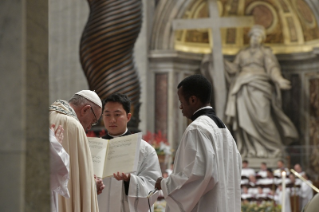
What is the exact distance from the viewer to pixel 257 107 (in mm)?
13781

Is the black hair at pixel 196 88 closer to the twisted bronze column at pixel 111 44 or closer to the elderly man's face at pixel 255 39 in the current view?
the twisted bronze column at pixel 111 44

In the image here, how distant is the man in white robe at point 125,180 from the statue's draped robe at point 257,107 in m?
9.32

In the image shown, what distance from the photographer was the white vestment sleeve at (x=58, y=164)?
311 centimetres

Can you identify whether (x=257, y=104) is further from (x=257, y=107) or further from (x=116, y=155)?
(x=116, y=155)

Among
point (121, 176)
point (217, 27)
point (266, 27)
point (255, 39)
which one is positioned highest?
point (266, 27)

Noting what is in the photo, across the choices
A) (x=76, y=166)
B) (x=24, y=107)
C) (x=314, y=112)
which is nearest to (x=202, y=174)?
(x=76, y=166)

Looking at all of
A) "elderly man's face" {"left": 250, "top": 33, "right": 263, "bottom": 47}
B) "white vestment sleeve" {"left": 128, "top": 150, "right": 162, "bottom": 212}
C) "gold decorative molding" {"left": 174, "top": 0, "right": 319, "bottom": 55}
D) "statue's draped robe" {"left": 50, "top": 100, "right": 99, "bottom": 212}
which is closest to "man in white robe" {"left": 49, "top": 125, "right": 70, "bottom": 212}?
"statue's draped robe" {"left": 50, "top": 100, "right": 99, "bottom": 212}

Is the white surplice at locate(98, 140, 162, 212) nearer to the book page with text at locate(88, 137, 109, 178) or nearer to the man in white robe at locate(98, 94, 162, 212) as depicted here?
the man in white robe at locate(98, 94, 162, 212)

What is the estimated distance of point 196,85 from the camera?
3723 millimetres

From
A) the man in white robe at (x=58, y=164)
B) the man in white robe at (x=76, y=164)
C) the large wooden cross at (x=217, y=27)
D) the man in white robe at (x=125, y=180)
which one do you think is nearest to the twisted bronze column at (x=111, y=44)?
the man in white robe at (x=125, y=180)

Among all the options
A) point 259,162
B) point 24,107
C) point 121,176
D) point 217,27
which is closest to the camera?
point 24,107

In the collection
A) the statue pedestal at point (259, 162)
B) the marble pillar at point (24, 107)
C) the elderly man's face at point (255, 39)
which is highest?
the elderly man's face at point (255, 39)

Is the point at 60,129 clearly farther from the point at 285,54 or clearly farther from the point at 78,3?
the point at 285,54

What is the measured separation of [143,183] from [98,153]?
0.39 m
